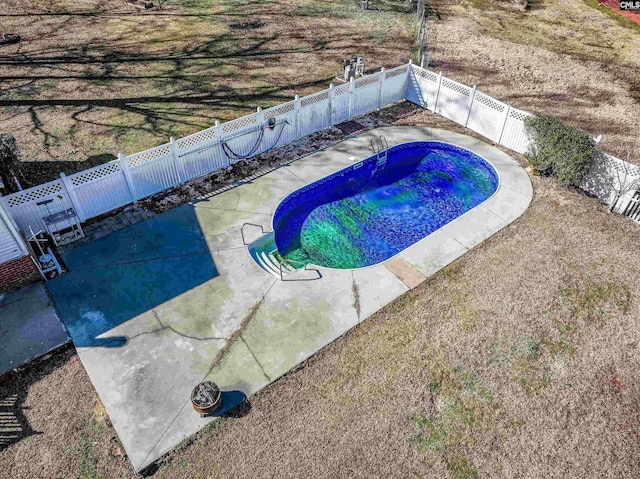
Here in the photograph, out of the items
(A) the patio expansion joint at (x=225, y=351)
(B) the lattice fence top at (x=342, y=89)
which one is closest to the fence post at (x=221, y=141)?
(B) the lattice fence top at (x=342, y=89)

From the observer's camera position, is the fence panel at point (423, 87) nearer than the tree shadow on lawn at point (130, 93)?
No

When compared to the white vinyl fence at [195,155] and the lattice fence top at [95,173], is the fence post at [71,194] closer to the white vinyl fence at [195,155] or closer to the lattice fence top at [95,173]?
the white vinyl fence at [195,155]

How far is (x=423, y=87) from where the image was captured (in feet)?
64.8

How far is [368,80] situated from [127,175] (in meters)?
10.4

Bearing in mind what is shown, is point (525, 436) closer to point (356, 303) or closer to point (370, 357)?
point (370, 357)

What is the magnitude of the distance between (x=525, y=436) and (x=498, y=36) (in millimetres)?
25123

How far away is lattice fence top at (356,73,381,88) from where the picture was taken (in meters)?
18.5

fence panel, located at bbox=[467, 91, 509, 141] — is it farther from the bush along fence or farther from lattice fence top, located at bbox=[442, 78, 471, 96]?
lattice fence top, located at bbox=[442, 78, 471, 96]

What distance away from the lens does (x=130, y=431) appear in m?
8.98

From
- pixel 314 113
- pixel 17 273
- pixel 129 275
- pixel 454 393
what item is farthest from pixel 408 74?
pixel 17 273

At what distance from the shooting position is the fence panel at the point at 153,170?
13.9 meters

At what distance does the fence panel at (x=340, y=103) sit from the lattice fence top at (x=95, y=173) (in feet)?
28.4

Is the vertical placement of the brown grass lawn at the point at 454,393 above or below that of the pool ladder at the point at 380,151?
below


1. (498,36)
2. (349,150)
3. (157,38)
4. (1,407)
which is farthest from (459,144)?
(157,38)
